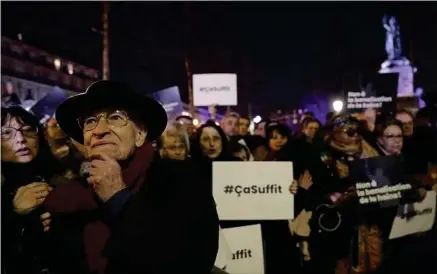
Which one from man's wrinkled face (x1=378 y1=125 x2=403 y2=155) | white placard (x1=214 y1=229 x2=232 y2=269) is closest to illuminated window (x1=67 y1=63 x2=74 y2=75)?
white placard (x1=214 y1=229 x2=232 y2=269)

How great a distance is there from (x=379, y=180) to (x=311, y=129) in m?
0.57

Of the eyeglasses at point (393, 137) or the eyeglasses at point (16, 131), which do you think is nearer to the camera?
the eyeglasses at point (16, 131)

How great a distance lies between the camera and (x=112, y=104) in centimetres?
218

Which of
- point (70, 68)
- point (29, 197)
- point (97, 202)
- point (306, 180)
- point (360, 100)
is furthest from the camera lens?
point (360, 100)

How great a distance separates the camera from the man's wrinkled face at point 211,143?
3305 mm

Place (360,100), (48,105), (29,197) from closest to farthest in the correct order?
(29,197) < (48,105) < (360,100)

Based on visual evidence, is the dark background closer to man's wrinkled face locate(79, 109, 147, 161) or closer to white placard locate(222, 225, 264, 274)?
white placard locate(222, 225, 264, 274)

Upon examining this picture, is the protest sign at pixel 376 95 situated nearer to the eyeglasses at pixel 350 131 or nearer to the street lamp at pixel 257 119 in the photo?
the eyeglasses at pixel 350 131

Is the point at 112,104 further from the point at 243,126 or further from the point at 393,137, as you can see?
the point at 393,137

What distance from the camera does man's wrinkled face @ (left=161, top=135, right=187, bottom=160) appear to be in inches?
124

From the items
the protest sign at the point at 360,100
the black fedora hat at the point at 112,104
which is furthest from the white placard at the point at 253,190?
the black fedora hat at the point at 112,104

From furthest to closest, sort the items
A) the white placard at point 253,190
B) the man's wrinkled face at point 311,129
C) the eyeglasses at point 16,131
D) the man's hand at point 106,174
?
the man's wrinkled face at point 311,129
the white placard at point 253,190
the eyeglasses at point 16,131
the man's hand at point 106,174

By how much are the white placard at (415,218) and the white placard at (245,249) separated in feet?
3.33

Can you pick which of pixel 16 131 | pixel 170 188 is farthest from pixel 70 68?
pixel 170 188
